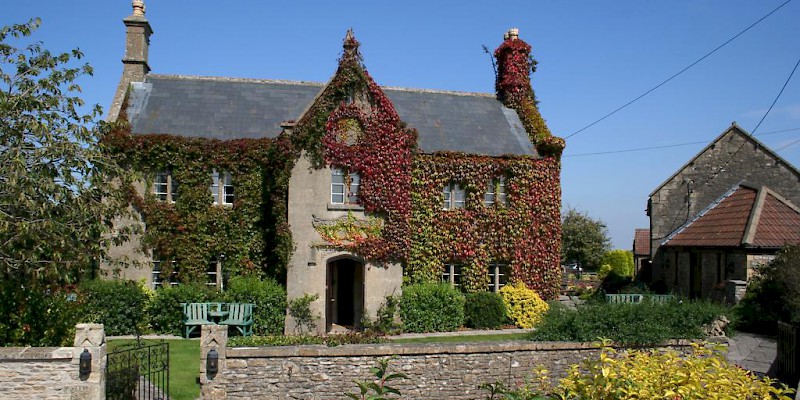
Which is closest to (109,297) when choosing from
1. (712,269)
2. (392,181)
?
(392,181)

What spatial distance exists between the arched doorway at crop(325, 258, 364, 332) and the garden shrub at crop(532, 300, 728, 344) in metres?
8.26

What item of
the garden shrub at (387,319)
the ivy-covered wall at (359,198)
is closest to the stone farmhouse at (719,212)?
the ivy-covered wall at (359,198)

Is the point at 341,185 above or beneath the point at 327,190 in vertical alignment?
above

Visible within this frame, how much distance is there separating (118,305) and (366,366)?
35.1ft

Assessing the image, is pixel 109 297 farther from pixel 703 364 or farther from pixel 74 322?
pixel 703 364

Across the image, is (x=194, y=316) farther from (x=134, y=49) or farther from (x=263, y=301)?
(x=134, y=49)

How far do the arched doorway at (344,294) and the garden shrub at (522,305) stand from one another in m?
5.59

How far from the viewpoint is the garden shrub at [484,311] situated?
22391mm

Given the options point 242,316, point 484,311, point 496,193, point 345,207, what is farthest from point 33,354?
point 496,193

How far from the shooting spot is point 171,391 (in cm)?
1312

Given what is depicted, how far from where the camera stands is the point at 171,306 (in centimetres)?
2042

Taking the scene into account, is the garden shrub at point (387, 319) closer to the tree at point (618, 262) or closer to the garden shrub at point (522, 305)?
the garden shrub at point (522, 305)

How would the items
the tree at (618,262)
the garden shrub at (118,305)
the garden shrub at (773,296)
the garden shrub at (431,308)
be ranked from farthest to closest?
the tree at (618,262) < the garden shrub at (431,308) < the garden shrub at (118,305) < the garden shrub at (773,296)

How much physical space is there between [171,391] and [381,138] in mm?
11490
